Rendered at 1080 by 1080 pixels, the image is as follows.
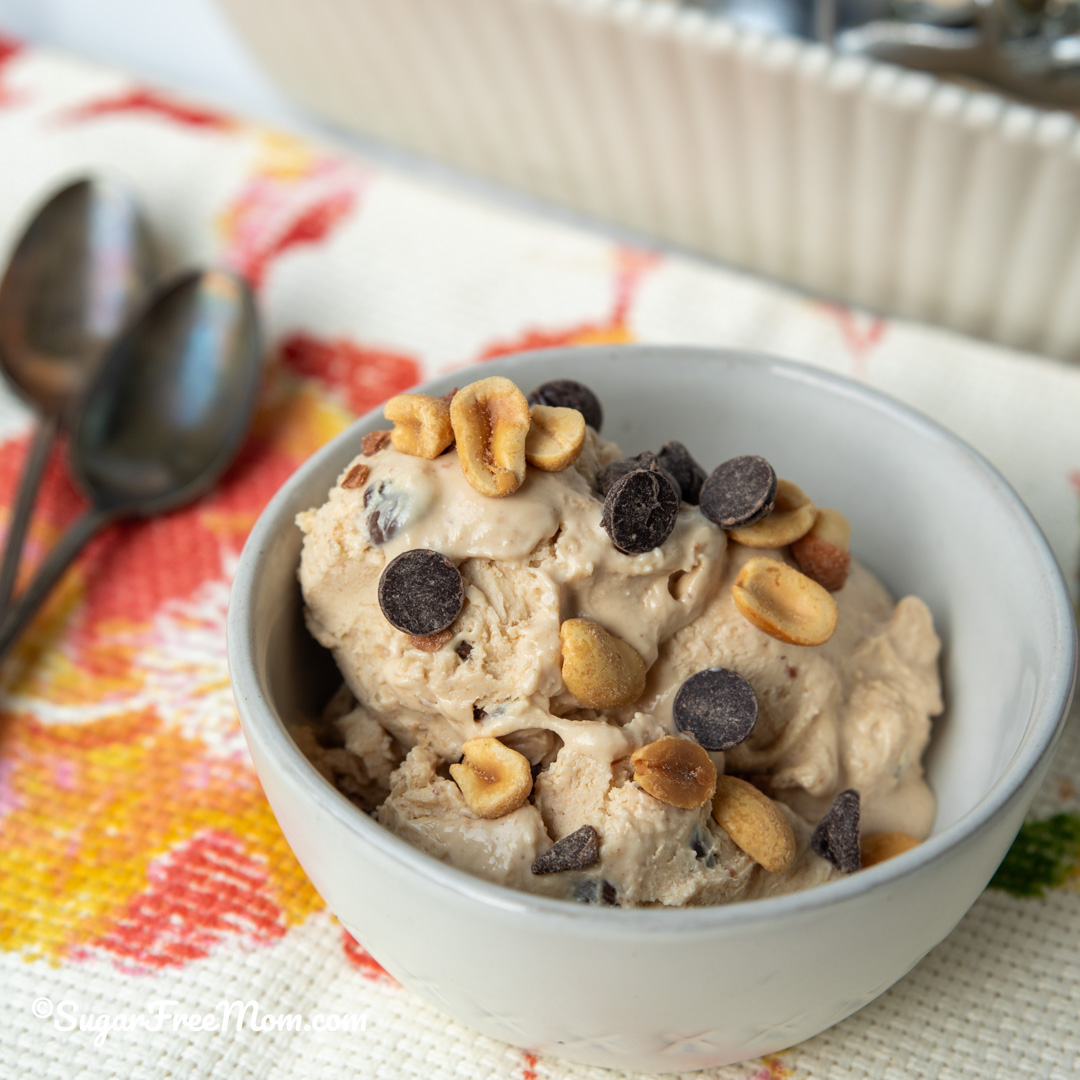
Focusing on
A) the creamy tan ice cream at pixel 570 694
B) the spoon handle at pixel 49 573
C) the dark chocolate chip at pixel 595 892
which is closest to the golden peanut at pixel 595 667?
the creamy tan ice cream at pixel 570 694

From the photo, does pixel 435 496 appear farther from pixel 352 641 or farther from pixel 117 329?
pixel 117 329

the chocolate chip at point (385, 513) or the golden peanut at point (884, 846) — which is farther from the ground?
the chocolate chip at point (385, 513)

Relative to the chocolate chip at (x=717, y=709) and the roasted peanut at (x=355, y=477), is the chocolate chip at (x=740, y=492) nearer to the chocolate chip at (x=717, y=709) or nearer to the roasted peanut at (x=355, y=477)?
the chocolate chip at (x=717, y=709)

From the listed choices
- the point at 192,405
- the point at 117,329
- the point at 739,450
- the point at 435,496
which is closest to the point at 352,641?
the point at 435,496

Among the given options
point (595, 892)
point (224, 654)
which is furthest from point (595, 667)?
point (224, 654)

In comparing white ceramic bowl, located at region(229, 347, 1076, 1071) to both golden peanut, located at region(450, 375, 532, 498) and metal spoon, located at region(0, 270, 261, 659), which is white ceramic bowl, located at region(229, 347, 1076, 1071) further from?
metal spoon, located at region(0, 270, 261, 659)

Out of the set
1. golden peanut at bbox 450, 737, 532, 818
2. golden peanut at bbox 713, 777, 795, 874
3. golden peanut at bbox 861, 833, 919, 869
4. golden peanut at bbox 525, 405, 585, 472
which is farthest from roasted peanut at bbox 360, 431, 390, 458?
golden peanut at bbox 861, 833, 919, 869
